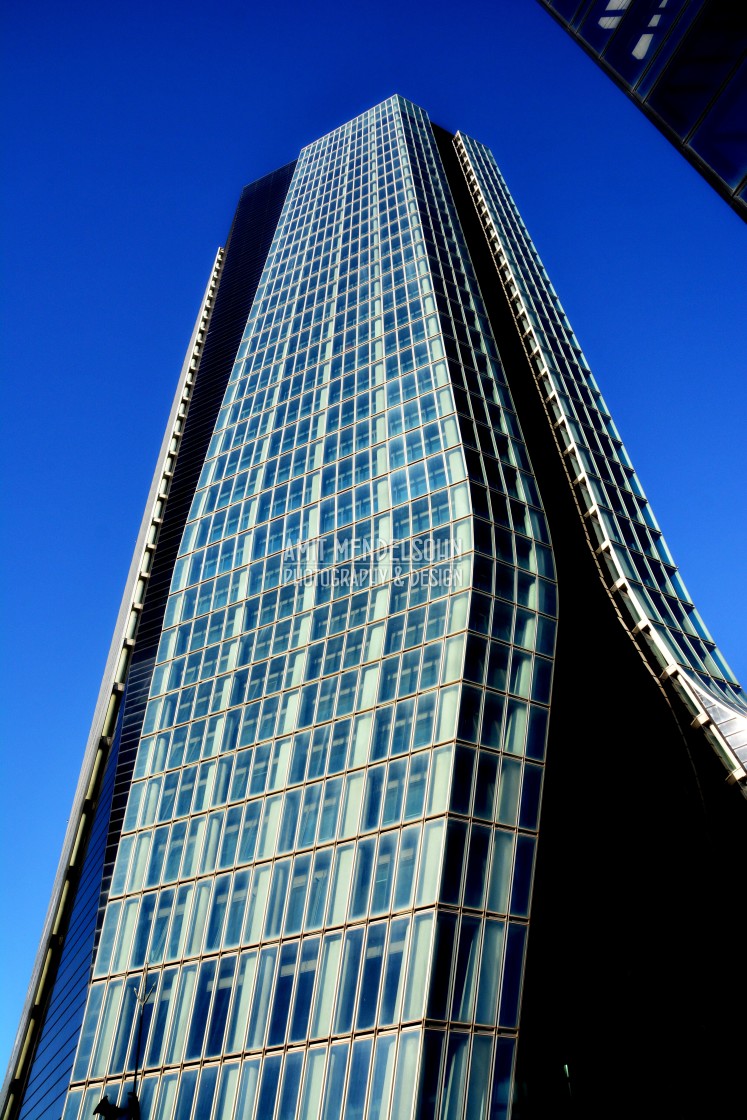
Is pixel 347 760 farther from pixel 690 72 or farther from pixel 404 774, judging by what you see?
pixel 690 72

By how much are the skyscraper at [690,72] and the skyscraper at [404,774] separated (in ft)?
76.5

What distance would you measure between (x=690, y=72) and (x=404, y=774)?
85.9 feet

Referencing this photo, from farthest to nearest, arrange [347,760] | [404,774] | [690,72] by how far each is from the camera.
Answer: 1. [347,760]
2. [404,774]
3. [690,72]

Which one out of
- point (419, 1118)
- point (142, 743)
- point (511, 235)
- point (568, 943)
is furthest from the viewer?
point (511, 235)

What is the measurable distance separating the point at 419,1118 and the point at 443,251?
55843mm

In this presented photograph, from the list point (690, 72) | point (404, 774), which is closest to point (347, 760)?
point (404, 774)

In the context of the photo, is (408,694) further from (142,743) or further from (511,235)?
(511,235)

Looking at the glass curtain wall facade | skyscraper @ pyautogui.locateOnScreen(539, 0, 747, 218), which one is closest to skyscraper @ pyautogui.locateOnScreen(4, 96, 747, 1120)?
the glass curtain wall facade

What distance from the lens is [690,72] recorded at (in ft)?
61.9

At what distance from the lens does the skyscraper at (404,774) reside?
3319cm

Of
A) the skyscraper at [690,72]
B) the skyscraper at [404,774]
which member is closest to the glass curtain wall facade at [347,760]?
the skyscraper at [404,774]

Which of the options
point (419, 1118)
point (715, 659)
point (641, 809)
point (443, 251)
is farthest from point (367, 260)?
point (419, 1118)

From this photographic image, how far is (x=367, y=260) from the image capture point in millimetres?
70125

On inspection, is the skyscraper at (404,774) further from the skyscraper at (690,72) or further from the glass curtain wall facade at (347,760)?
the skyscraper at (690,72)
